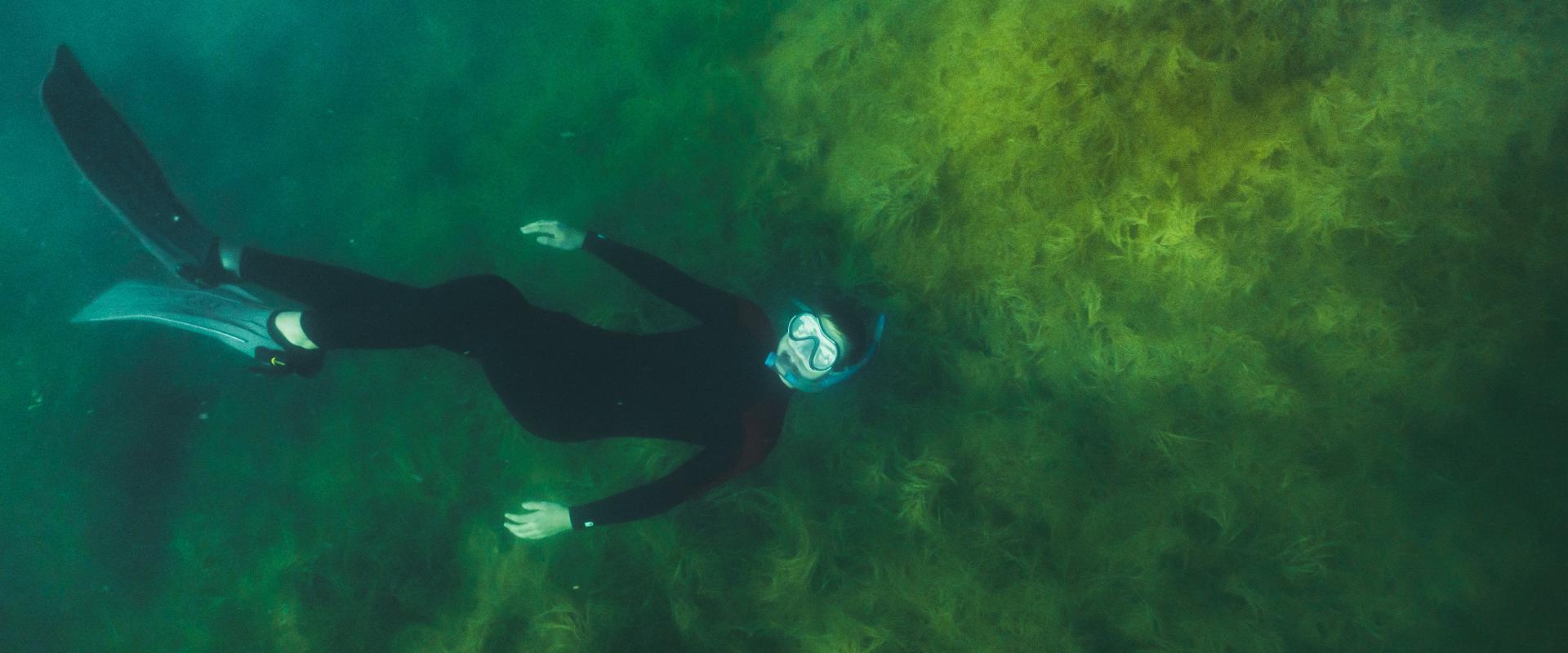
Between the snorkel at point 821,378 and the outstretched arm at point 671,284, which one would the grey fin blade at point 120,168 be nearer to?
the outstretched arm at point 671,284

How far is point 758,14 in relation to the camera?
13.0 ft

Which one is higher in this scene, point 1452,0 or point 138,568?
point 1452,0

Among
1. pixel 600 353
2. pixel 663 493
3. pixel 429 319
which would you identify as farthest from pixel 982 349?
pixel 429 319

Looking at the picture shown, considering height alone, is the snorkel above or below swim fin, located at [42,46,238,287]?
below

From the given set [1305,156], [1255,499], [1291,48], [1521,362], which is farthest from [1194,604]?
[1291,48]

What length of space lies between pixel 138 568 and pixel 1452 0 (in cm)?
878

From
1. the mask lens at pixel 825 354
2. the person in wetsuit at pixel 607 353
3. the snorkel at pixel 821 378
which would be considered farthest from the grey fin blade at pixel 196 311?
the mask lens at pixel 825 354

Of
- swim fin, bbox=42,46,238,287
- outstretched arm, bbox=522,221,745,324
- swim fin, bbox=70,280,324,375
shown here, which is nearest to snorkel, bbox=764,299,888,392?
outstretched arm, bbox=522,221,745,324

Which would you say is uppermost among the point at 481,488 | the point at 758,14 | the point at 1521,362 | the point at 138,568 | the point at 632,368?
the point at 758,14

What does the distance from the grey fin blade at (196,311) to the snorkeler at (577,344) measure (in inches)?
0.4

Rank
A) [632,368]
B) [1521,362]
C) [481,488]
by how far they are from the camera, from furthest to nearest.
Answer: [481,488] < [1521,362] < [632,368]

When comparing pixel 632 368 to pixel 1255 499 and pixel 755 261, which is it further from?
pixel 1255 499

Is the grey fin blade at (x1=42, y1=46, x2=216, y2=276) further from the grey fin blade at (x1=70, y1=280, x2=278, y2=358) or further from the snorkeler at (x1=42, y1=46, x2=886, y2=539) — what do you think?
the grey fin blade at (x1=70, y1=280, x2=278, y2=358)

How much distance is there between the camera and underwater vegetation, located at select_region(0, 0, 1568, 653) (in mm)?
3244
